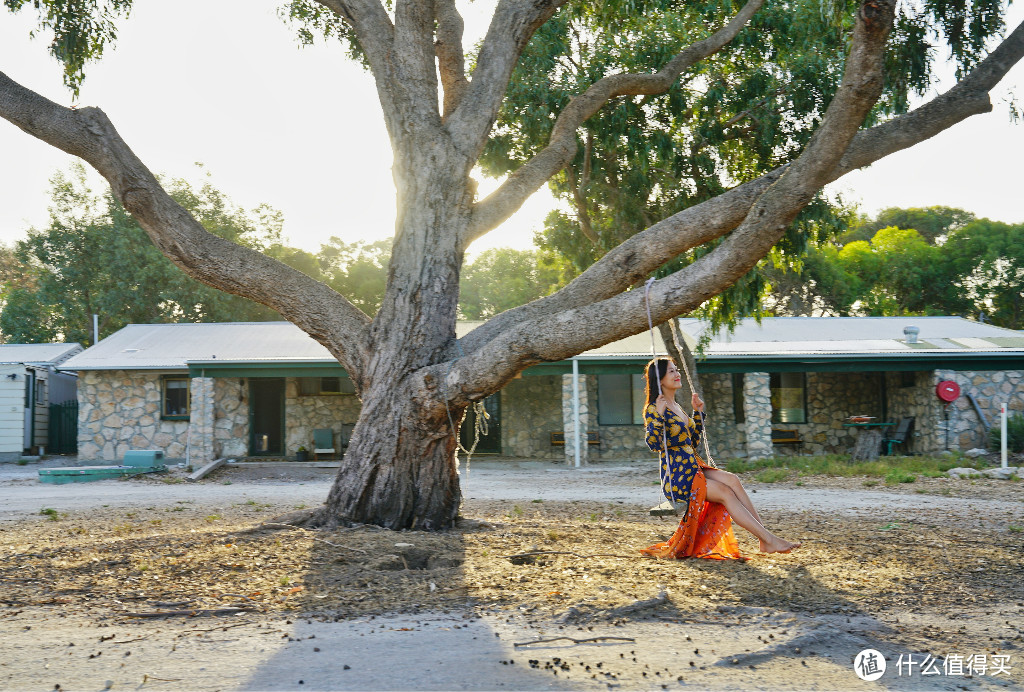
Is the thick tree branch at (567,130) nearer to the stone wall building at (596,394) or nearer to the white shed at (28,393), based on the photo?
the stone wall building at (596,394)

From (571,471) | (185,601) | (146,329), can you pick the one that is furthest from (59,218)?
(185,601)

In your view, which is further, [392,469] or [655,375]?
[392,469]

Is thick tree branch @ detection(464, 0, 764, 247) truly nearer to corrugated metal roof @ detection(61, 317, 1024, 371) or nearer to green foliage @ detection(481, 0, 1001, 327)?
green foliage @ detection(481, 0, 1001, 327)

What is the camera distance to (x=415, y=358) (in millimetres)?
6832

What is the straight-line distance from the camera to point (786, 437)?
19812 millimetres

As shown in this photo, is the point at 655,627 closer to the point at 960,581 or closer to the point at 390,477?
the point at 960,581

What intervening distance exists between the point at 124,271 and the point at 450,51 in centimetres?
2677

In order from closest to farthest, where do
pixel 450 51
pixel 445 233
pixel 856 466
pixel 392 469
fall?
pixel 392 469 < pixel 445 233 < pixel 450 51 < pixel 856 466

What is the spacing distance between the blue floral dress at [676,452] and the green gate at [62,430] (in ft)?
73.3

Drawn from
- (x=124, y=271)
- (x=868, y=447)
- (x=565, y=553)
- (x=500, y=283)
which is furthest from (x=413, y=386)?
(x=500, y=283)

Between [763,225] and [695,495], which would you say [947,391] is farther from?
[763,225]

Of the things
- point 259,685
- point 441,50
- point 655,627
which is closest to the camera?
point 259,685

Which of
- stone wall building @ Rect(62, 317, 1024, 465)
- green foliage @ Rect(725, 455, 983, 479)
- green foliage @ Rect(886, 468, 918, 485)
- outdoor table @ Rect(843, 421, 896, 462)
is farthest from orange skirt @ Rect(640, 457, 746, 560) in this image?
outdoor table @ Rect(843, 421, 896, 462)

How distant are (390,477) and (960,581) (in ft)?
13.5
